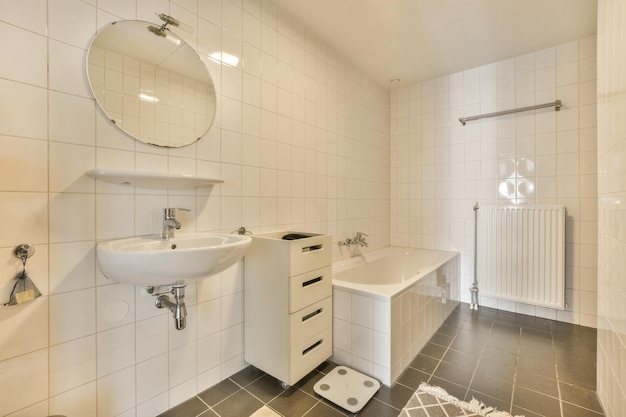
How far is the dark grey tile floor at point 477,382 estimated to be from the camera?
1385 millimetres

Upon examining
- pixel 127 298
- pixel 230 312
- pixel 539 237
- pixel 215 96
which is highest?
pixel 215 96

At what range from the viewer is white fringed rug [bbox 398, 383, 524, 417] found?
134 cm

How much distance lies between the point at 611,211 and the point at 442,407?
1165 millimetres

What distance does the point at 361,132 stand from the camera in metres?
2.83

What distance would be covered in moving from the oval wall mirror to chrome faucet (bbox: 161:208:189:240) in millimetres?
329

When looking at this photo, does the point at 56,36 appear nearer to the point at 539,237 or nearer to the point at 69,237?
the point at 69,237

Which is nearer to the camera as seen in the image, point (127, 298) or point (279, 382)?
point (127, 298)

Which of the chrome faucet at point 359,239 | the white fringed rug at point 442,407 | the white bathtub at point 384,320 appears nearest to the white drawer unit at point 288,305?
the white bathtub at point 384,320

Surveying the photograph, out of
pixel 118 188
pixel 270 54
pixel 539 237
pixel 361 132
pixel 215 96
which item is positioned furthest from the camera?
pixel 361 132

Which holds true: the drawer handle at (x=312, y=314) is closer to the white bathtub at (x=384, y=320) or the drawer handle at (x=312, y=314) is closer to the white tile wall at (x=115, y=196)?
the white bathtub at (x=384, y=320)

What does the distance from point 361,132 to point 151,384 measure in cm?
253

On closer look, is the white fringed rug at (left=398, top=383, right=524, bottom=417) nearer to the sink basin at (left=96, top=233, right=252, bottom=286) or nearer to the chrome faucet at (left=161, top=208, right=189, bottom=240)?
the sink basin at (left=96, top=233, right=252, bottom=286)

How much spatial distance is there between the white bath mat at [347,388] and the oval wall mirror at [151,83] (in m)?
1.50

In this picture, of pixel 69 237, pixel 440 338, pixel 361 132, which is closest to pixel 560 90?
pixel 361 132
